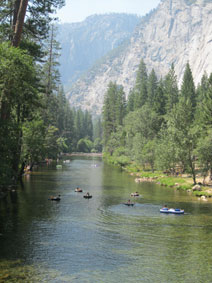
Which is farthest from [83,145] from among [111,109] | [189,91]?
[189,91]

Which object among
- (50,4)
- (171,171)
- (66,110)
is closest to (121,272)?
(50,4)

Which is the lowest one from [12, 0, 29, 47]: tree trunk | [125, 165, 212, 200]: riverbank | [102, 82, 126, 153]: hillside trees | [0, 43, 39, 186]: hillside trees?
[125, 165, 212, 200]: riverbank

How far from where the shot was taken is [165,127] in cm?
9119

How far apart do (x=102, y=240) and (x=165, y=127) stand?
68847 millimetres

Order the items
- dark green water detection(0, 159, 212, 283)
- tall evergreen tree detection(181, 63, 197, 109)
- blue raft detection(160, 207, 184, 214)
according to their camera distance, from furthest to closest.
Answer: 1. tall evergreen tree detection(181, 63, 197, 109)
2. blue raft detection(160, 207, 184, 214)
3. dark green water detection(0, 159, 212, 283)

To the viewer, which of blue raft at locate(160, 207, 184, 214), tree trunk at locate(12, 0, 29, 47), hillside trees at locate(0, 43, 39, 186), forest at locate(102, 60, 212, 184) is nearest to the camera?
hillside trees at locate(0, 43, 39, 186)

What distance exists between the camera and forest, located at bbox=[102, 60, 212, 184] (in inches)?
2089

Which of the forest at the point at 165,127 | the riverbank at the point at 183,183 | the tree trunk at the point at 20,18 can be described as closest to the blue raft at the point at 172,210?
the riverbank at the point at 183,183

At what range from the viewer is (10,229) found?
26.6 metres

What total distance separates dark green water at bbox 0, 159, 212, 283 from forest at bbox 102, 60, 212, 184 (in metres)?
12.8

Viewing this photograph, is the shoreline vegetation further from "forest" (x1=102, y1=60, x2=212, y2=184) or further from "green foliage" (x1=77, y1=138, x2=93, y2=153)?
"green foliage" (x1=77, y1=138, x2=93, y2=153)

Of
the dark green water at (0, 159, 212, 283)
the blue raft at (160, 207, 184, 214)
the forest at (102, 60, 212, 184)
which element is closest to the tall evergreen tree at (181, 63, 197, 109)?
the forest at (102, 60, 212, 184)

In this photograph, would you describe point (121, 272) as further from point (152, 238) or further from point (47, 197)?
point (47, 197)

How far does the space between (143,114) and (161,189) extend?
4309 cm
